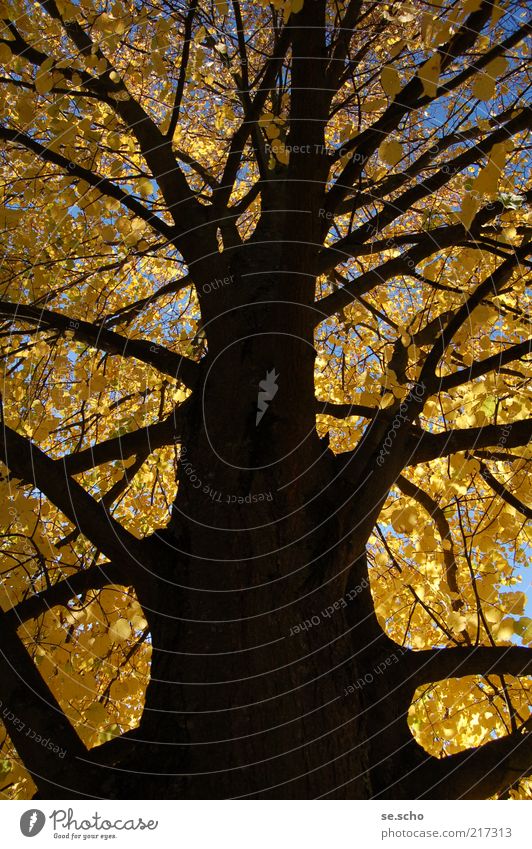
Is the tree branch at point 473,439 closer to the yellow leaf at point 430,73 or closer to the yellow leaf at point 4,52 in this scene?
the yellow leaf at point 430,73

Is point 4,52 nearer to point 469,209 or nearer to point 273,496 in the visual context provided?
point 469,209

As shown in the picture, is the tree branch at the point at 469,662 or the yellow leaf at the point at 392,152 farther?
the yellow leaf at the point at 392,152

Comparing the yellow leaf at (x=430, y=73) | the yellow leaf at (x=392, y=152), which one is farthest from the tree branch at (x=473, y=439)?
the yellow leaf at (x=430, y=73)

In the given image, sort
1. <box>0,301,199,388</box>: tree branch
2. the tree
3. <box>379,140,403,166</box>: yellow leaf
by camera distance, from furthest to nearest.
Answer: <box>0,301,199,388</box>: tree branch
<box>379,140,403,166</box>: yellow leaf
the tree

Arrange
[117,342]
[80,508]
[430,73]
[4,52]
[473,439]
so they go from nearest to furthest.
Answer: [80,508] < [430,73] < [473,439] < [117,342] < [4,52]

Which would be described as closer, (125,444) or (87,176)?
(125,444)

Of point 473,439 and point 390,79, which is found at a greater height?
point 390,79

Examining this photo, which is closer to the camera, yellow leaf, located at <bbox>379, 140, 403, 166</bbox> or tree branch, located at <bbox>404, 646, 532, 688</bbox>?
tree branch, located at <bbox>404, 646, 532, 688</bbox>

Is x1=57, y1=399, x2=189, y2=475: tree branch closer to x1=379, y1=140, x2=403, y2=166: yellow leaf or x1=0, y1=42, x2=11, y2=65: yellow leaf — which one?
x1=379, y1=140, x2=403, y2=166: yellow leaf

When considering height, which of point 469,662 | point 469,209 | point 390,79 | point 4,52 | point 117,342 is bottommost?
point 469,662

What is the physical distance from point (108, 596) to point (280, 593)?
149cm

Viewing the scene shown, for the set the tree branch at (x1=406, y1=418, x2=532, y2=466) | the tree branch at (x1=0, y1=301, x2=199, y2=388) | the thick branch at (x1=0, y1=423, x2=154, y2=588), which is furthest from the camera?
the tree branch at (x1=0, y1=301, x2=199, y2=388)

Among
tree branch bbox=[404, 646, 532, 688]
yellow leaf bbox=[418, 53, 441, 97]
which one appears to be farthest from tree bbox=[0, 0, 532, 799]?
yellow leaf bbox=[418, 53, 441, 97]

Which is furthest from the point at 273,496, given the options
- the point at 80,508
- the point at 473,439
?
the point at 473,439
